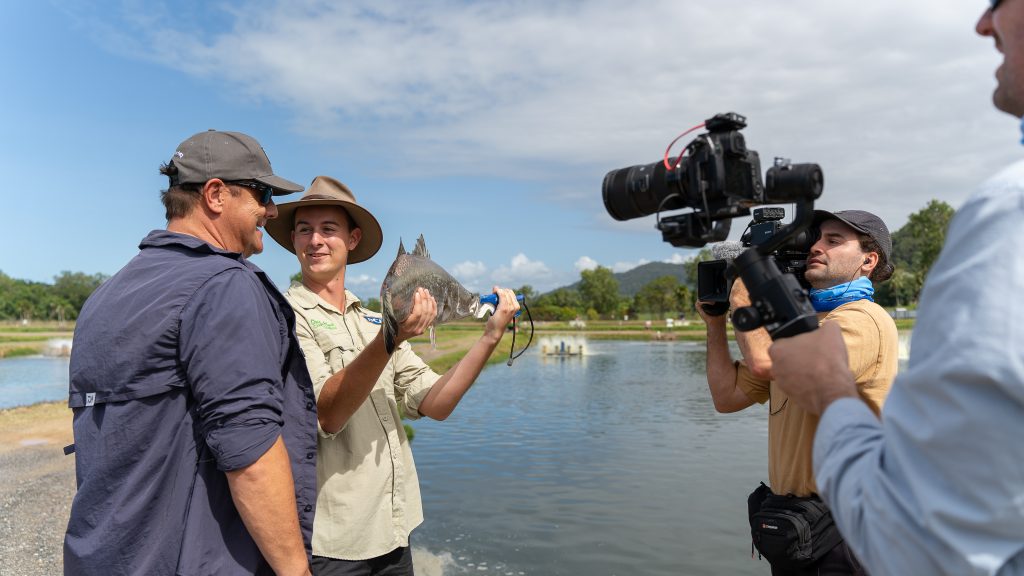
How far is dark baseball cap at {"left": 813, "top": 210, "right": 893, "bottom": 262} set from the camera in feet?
12.2

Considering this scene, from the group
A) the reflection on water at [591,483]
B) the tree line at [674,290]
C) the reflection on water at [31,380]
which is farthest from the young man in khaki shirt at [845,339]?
the tree line at [674,290]

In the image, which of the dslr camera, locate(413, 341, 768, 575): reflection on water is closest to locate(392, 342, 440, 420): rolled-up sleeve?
the dslr camera

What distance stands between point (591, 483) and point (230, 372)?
13260 mm

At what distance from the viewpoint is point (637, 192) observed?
2.21m

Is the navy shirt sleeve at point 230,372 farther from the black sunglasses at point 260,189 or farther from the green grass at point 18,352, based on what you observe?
the green grass at point 18,352

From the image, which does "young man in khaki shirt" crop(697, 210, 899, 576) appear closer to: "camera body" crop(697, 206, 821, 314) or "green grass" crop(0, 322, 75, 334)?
"camera body" crop(697, 206, 821, 314)

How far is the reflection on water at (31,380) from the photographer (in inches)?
1114

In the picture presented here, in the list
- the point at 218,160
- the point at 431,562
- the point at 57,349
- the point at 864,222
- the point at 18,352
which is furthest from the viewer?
the point at 57,349

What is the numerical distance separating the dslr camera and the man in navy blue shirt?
1459 millimetres

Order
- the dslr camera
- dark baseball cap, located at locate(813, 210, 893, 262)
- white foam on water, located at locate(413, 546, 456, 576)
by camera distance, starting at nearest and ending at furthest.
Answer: the dslr camera → dark baseball cap, located at locate(813, 210, 893, 262) → white foam on water, located at locate(413, 546, 456, 576)

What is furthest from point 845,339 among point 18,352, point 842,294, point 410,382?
point 18,352

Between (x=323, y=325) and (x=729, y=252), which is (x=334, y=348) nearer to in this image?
(x=323, y=325)

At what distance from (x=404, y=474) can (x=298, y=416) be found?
1.06 metres

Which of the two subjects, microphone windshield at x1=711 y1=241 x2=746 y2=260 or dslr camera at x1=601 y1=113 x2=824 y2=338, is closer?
dslr camera at x1=601 y1=113 x2=824 y2=338
